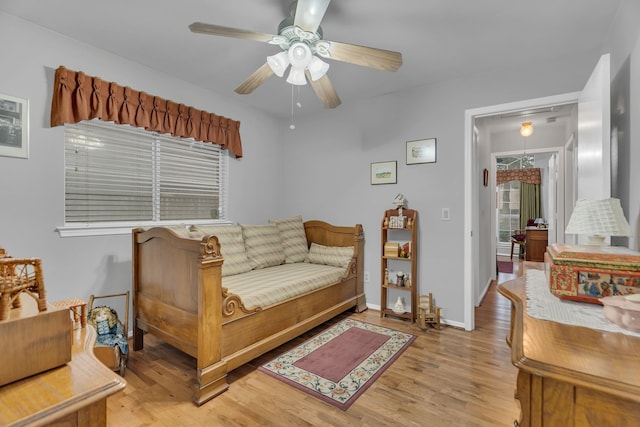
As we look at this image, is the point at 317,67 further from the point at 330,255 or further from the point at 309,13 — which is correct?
the point at 330,255

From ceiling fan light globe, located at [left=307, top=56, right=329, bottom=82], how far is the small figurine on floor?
229 cm

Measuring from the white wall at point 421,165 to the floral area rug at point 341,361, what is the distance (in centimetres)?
77

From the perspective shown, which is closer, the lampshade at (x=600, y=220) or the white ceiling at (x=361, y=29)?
the lampshade at (x=600, y=220)

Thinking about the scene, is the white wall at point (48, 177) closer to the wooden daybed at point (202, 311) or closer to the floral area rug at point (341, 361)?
the wooden daybed at point (202, 311)

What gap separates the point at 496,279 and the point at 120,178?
5.54 metres

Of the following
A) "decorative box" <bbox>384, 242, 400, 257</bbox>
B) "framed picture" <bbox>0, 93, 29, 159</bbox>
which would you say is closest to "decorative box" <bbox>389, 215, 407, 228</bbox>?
"decorative box" <bbox>384, 242, 400, 257</bbox>

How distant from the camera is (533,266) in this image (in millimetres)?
1640

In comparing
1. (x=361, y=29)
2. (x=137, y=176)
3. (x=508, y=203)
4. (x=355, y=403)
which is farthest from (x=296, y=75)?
(x=508, y=203)

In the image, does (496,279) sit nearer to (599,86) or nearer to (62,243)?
(599,86)

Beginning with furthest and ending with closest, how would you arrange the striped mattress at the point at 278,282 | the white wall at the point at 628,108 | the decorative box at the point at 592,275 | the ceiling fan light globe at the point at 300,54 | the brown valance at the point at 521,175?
the brown valance at the point at 521,175
the striped mattress at the point at 278,282
the ceiling fan light globe at the point at 300,54
the white wall at the point at 628,108
the decorative box at the point at 592,275

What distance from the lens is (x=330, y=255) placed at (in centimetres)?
354

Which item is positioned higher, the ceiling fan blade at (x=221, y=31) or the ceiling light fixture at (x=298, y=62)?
the ceiling fan blade at (x=221, y=31)

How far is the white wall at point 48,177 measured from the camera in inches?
81.8

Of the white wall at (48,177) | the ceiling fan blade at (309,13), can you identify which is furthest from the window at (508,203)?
the white wall at (48,177)
